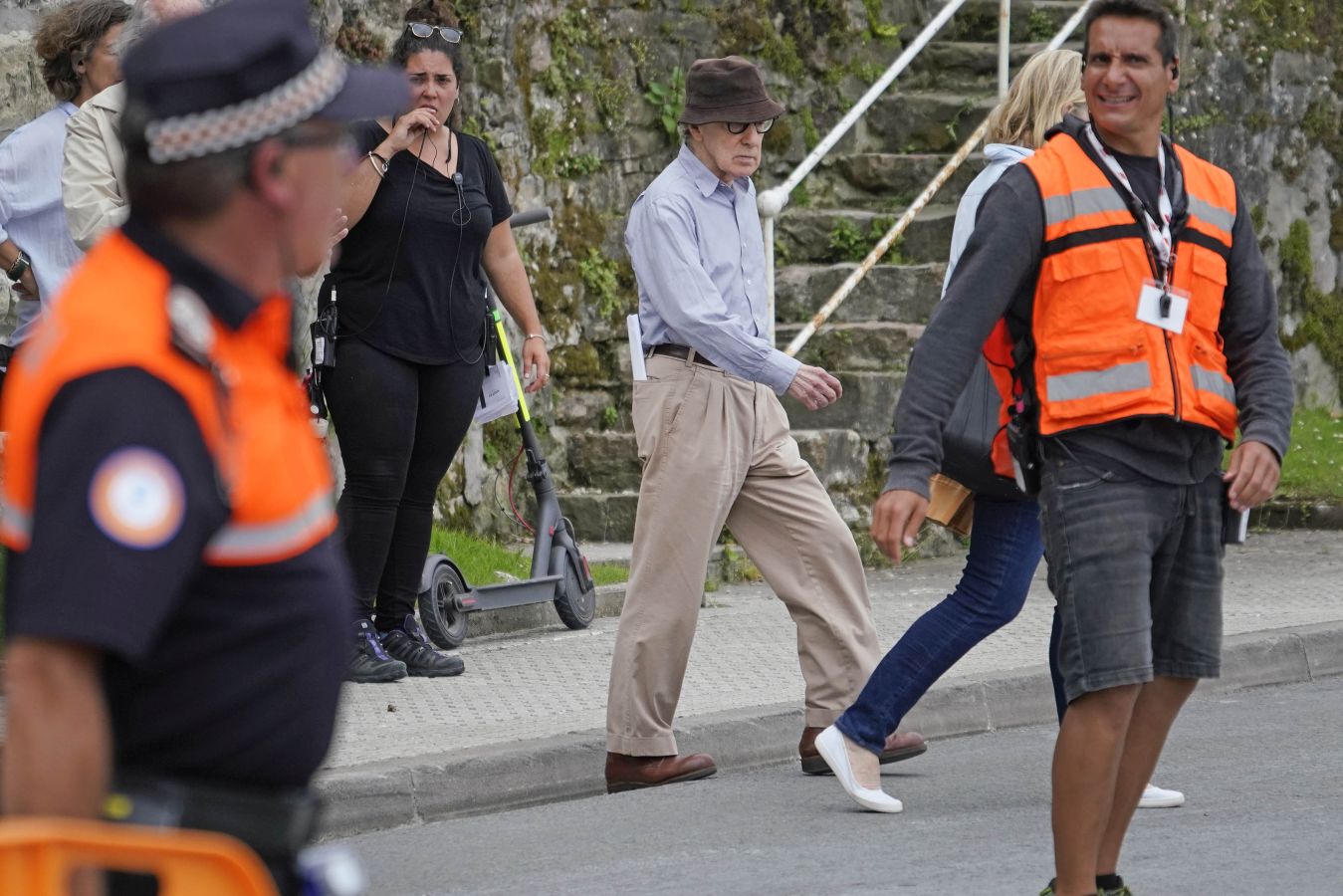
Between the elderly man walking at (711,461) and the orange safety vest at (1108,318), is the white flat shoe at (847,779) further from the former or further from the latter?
the orange safety vest at (1108,318)

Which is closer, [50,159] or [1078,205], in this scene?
[1078,205]

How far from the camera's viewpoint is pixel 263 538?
2.01 metres

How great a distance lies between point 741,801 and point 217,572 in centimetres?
390

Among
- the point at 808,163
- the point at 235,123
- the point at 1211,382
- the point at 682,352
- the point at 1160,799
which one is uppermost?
the point at 235,123

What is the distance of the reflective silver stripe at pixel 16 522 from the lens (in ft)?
6.24

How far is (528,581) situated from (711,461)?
2.15m

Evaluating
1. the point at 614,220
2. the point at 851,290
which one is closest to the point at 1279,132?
the point at 851,290

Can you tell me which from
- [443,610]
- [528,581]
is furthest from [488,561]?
[443,610]

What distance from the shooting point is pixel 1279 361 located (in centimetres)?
416

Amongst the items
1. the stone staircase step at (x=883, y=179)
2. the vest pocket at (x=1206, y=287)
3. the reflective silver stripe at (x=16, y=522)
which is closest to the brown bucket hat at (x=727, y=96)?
the vest pocket at (x=1206, y=287)

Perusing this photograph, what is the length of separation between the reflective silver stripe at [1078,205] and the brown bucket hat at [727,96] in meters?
1.97

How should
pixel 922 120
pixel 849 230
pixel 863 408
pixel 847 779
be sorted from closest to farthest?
1. pixel 847 779
2. pixel 863 408
3. pixel 849 230
4. pixel 922 120

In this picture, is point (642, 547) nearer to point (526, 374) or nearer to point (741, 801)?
point (741, 801)

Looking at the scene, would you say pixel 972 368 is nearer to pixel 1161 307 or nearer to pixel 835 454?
pixel 1161 307
